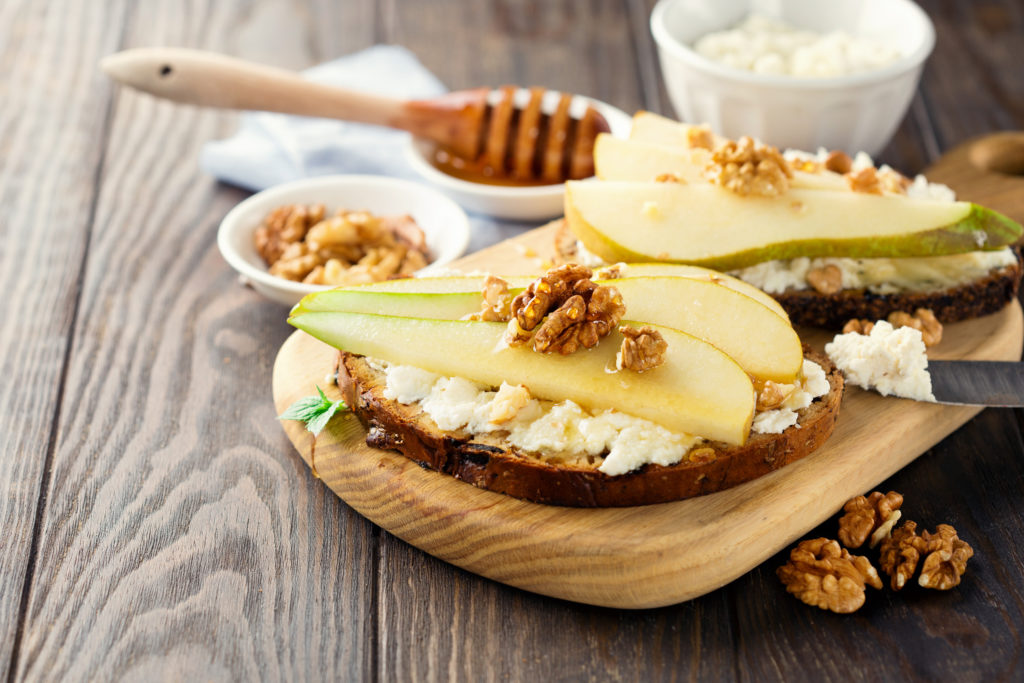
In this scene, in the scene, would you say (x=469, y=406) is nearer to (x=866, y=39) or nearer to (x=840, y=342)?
(x=840, y=342)

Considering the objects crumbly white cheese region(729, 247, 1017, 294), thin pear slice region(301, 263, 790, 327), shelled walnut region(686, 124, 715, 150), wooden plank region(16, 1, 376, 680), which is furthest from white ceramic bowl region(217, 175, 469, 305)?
crumbly white cheese region(729, 247, 1017, 294)

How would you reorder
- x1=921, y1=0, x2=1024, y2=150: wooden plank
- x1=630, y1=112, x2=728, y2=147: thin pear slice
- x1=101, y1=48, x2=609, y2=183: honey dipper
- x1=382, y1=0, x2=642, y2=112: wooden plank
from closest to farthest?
x1=630, y1=112, x2=728, y2=147: thin pear slice → x1=101, y1=48, x2=609, y2=183: honey dipper → x1=921, y1=0, x2=1024, y2=150: wooden plank → x1=382, y1=0, x2=642, y2=112: wooden plank

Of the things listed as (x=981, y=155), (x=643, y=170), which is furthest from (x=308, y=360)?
(x=981, y=155)

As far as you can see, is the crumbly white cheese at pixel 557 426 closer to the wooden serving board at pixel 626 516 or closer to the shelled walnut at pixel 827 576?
the wooden serving board at pixel 626 516

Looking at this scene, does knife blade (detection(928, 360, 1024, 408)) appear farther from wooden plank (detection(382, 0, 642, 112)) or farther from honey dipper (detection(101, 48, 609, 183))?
wooden plank (detection(382, 0, 642, 112))

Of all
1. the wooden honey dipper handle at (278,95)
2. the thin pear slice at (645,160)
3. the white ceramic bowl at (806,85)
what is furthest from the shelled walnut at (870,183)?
the wooden honey dipper handle at (278,95)

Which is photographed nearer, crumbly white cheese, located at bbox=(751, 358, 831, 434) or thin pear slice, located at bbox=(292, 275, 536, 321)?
crumbly white cheese, located at bbox=(751, 358, 831, 434)
